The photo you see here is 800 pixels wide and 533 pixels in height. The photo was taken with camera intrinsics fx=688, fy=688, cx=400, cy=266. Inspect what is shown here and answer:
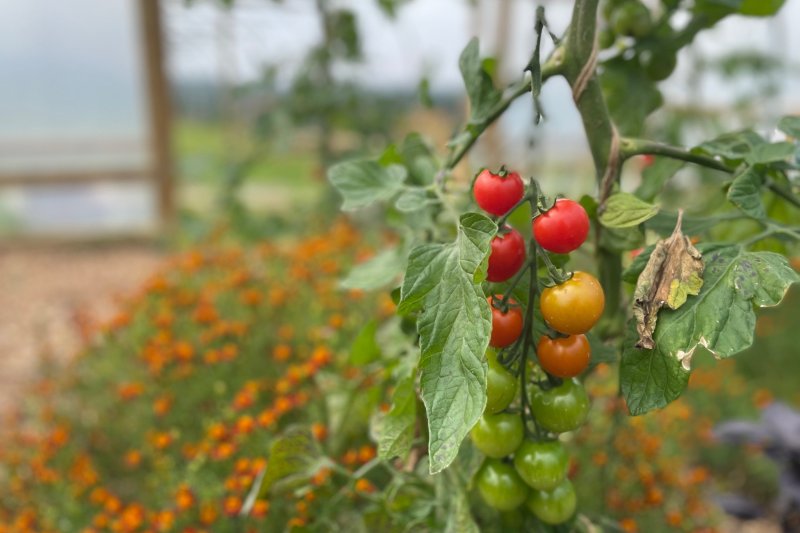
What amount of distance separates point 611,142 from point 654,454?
2.79ft

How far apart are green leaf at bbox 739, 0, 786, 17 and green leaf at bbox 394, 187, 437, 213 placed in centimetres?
45

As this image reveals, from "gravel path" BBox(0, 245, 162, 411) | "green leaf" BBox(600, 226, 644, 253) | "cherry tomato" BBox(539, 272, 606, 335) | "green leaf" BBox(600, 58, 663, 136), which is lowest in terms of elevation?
"gravel path" BBox(0, 245, 162, 411)

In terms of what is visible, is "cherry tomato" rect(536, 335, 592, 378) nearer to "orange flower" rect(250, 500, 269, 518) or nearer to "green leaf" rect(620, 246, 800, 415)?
"green leaf" rect(620, 246, 800, 415)

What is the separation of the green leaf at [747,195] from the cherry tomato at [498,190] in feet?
0.67

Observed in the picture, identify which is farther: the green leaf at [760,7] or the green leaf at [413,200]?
the green leaf at [760,7]

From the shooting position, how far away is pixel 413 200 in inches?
27.0

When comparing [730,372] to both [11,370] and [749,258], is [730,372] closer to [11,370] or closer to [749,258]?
[749,258]

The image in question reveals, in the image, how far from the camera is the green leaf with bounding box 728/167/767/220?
64 centimetres

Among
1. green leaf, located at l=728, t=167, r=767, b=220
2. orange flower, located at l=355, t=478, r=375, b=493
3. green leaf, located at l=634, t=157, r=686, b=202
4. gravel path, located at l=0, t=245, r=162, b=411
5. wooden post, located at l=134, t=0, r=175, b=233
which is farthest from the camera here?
wooden post, located at l=134, t=0, r=175, b=233

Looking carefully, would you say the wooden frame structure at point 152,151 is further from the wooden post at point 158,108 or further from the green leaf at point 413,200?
the green leaf at point 413,200

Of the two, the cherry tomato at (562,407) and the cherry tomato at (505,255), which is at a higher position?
the cherry tomato at (505,255)

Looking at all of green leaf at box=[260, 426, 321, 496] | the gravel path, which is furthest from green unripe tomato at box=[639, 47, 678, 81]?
the gravel path

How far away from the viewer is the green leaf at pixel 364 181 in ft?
2.39

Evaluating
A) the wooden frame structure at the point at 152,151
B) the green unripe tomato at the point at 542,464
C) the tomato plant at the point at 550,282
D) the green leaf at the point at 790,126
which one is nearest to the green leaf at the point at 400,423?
the tomato plant at the point at 550,282
